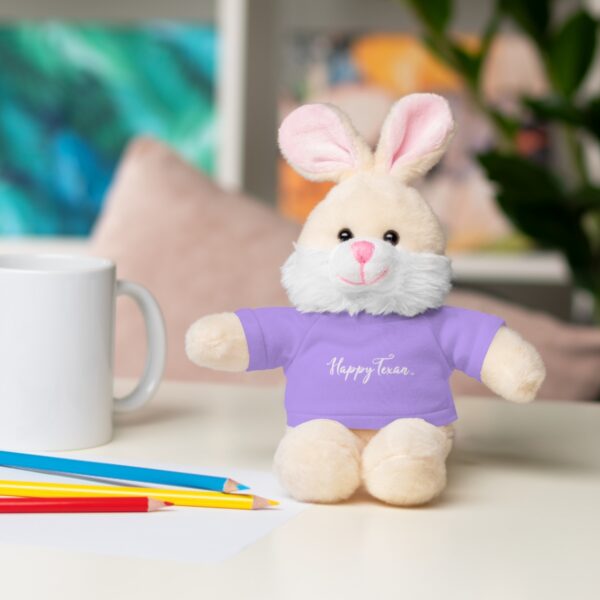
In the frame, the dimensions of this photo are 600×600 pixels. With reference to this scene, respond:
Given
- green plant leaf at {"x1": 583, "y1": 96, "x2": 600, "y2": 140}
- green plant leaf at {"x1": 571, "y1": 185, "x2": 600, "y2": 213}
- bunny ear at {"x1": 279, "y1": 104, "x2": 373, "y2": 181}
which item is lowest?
green plant leaf at {"x1": 571, "y1": 185, "x2": 600, "y2": 213}

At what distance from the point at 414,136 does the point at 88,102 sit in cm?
156

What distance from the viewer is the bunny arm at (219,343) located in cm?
60

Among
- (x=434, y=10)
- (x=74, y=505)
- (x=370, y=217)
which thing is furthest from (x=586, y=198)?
(x=74, y=505)

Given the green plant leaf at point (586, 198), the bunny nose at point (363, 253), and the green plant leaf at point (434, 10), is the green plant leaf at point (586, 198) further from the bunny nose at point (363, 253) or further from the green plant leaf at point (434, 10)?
the bunny nose at point (363, 253)

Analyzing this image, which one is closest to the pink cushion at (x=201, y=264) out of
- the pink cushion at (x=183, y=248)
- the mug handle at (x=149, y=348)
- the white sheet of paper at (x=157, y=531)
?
the pink cushion at (x=183, y=248)

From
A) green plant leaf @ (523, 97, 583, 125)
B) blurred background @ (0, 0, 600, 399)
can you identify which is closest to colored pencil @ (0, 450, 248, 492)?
green plant leaf @ (523, 97, 583, 125)

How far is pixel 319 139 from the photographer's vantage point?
610 millimetres

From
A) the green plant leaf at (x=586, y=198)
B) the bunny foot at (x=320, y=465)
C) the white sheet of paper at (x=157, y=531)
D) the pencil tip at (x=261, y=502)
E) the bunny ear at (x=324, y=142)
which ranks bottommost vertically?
the white sheet of paper at (x=157, y=531)

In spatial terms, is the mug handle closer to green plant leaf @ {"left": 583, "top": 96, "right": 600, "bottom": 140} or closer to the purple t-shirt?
the purple t-shirt

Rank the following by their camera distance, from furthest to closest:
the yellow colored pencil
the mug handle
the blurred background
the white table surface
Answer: the blurred background
the mug handle
the yellow colored pencil
the white table surface

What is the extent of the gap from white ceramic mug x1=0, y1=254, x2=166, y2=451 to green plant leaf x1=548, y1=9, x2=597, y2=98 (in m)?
1.10

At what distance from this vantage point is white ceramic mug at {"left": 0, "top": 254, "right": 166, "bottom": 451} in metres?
0.65

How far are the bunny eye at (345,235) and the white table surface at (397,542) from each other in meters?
0.13

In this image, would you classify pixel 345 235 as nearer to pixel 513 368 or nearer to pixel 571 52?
pixel 513 368
